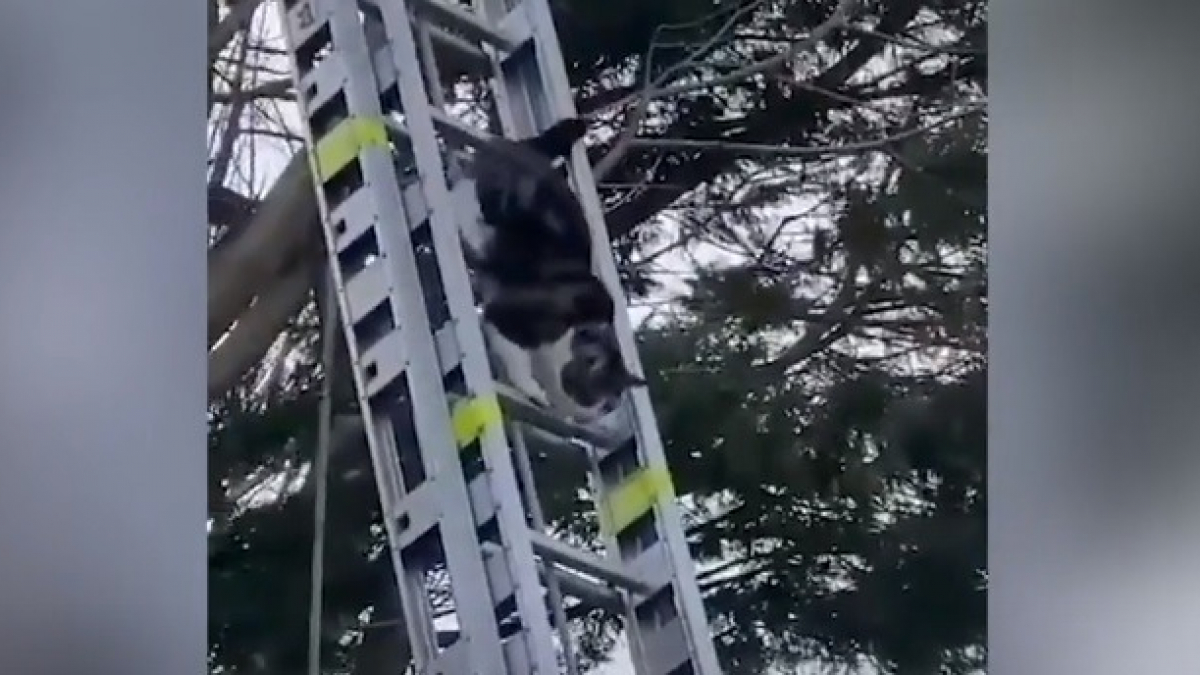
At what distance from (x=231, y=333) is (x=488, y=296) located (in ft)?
0.85

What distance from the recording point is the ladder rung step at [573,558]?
1.53 metres

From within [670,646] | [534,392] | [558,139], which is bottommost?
[670,646]

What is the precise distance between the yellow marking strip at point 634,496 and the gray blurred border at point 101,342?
407 millimetres

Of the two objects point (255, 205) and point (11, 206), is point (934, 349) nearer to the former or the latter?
point (255, 205)

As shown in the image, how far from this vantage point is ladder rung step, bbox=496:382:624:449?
1535mm

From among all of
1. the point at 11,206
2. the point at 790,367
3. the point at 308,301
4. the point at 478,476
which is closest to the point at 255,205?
the point at 308,301

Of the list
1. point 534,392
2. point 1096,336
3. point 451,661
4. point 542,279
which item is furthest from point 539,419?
point 1096,336

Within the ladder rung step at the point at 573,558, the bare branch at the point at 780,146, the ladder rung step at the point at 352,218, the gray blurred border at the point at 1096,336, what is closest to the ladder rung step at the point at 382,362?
the ladder rung step at the point at 352,218

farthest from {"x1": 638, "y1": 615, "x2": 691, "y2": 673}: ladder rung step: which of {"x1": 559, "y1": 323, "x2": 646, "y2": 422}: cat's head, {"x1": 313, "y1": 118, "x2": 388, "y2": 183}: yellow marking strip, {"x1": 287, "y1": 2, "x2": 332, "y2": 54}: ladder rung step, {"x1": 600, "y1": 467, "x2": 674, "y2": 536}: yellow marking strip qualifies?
{"x1": 287, "y1": 2, "x2": 332, "y2": 54}: ladder rung step

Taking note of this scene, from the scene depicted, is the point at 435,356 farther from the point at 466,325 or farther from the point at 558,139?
the point at 558,139

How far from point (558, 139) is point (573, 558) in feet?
1.37

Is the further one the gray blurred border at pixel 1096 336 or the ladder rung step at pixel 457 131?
the gray blurred border at pixel 1096 336

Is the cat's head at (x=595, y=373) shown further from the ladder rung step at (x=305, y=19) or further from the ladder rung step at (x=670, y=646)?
the ladder rung step at (x=305, y=19)

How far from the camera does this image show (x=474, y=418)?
5.01 feet
